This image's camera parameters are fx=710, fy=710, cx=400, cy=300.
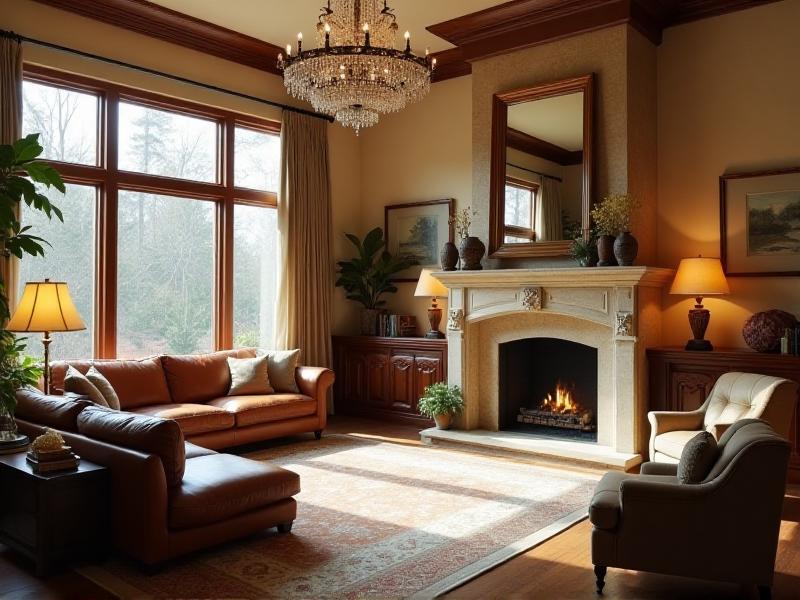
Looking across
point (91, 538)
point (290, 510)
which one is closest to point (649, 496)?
point (290, 510)

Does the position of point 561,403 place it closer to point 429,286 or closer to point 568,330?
point 568,330

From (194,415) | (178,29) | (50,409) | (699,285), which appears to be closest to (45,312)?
(50,409)

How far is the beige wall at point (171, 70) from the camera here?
19.0 feet

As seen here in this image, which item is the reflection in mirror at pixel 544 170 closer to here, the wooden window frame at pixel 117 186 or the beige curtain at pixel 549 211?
the beige curtain at pixel 549 211

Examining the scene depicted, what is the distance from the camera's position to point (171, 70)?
6.69m

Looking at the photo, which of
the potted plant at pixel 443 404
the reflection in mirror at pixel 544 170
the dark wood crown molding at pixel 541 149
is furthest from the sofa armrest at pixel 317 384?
the dark wood crown molding at pixel 541 149

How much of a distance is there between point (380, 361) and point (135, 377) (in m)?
2.69

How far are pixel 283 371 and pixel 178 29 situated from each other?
11.0 feet

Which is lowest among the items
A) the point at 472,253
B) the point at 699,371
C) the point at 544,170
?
the point at 699,371

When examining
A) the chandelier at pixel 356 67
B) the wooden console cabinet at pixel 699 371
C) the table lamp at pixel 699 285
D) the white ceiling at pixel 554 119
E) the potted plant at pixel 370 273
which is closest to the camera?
the chandelier at pixel 356 67

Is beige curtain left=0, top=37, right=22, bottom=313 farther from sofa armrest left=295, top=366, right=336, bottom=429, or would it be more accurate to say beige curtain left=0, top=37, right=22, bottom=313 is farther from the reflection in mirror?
the reflection in mirror

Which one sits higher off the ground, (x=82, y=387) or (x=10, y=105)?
(x=10, y=105)

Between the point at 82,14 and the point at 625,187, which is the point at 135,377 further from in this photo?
the point at 625,187

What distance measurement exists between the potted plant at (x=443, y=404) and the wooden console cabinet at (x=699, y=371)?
176cm
